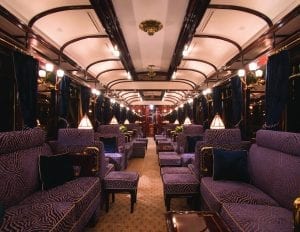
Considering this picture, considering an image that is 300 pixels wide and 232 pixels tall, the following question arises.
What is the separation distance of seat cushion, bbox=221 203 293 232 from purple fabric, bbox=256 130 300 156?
24.9 inches

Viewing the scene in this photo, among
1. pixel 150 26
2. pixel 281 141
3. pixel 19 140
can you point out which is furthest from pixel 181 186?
pixel 150 26

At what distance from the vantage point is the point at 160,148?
8.16 meters

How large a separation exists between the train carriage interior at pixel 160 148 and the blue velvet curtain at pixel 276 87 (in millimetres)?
17

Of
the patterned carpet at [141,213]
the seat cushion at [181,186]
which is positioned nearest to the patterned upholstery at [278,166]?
the seat cushion at [181,186]

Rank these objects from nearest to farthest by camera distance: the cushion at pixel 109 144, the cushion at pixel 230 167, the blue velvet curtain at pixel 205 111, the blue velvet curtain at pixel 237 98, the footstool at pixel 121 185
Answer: the cushion at pixel 230 167
the footstool at pixel 121 185
the cushion at pixel 109 144
the blue velvet curtain at pixel 237 98
the blue velvet curtain at pixel 205 111

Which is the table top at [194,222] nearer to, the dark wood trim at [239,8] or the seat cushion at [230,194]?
the seat cushion at [230,194]

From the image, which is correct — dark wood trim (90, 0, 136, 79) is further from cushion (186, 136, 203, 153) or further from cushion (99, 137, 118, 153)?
cushion (186, 136, 203, 153)

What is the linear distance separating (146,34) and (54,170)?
383 centimetres

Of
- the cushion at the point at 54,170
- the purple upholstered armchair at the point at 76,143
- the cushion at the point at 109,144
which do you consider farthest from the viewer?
the cushion at the point at 109,144

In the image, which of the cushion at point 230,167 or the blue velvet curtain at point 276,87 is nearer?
the cushion at point 230,167

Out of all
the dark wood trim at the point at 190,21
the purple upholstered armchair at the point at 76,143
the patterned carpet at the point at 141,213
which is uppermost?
the dark wood trim at the point at 190,21

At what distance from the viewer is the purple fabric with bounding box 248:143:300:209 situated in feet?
8.19

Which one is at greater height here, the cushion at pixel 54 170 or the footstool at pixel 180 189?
the cushion at pixel 54 170

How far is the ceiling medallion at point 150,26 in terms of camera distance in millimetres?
5102
